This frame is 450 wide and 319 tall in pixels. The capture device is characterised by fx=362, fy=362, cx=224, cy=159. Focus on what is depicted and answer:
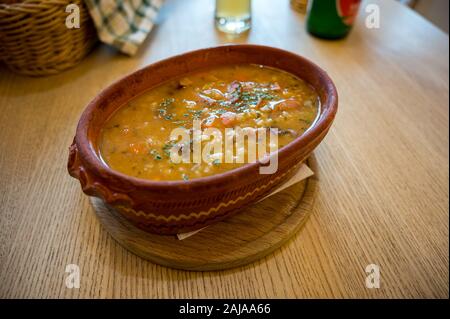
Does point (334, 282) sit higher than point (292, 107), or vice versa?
point (292, 107)

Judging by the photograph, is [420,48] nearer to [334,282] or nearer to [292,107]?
[292,107]

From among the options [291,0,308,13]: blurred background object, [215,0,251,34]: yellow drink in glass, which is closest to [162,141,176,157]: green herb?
[215,0,251,34]: yellow drink in glass

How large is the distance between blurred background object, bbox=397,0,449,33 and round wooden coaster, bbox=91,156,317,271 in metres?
2.25

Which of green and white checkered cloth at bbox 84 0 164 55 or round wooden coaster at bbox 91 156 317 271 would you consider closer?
round wooden coaster at bbox 91 156 317 271

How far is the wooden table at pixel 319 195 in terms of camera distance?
981mm

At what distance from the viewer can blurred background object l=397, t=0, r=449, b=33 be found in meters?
2.57

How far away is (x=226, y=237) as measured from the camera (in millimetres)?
1021

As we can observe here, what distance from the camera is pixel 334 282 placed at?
0.99 m

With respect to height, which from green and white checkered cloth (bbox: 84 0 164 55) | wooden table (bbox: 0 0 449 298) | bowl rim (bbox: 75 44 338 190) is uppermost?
bowl rim (bbox: 75 44 338 190)

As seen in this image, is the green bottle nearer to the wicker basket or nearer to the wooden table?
the wooden table
